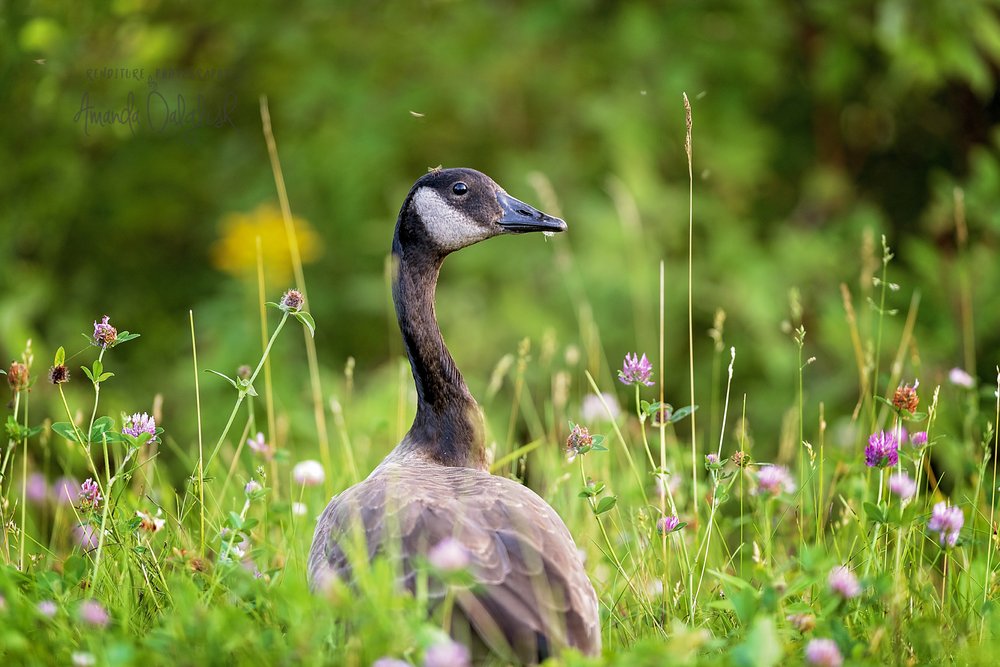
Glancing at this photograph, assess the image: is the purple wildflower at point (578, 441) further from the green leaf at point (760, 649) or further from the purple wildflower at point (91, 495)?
the purple wildflower at point (91, 495)

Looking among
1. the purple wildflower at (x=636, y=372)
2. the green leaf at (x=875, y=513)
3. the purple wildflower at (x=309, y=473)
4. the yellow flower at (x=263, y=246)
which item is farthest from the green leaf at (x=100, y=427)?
the yellow flower at (x=263, y=246)

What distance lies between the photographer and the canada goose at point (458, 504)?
2.72 m

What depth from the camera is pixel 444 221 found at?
12.8 ft

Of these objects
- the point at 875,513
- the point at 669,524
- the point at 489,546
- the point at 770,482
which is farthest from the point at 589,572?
the point at 875,513

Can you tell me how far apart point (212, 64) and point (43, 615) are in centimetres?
622

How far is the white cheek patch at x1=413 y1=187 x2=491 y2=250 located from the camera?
3.90 m

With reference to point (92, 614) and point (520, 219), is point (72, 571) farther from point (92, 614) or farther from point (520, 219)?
point (520, 219)

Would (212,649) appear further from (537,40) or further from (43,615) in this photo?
(537,40)

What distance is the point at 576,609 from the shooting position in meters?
2.81

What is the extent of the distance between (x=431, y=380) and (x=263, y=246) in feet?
10.2

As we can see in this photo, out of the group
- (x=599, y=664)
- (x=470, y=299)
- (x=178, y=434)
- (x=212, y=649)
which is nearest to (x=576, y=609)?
(x=599, y=664)

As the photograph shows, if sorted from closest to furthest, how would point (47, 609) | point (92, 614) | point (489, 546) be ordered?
point (92, 614) < point (47, 609) < point (489, 546)

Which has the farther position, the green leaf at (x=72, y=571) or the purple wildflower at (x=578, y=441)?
the purple wildflower at (x=578, y=441)

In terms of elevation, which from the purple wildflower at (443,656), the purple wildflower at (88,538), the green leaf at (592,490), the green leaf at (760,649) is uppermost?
the green leaf at (760,649)
